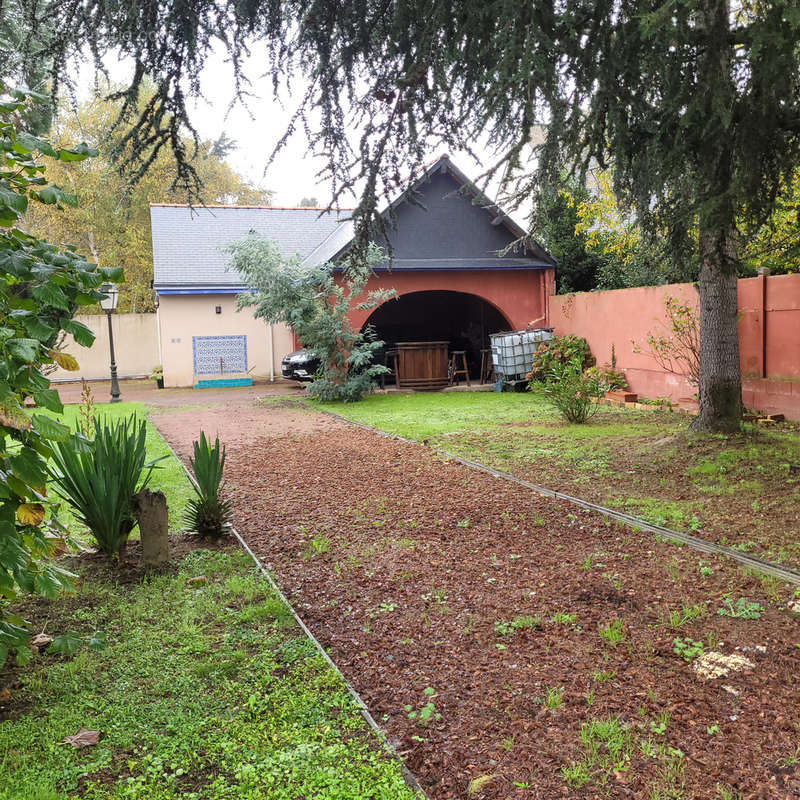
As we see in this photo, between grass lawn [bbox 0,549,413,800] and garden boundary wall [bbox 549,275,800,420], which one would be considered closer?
grass lawn [bbox 0,549,413,800]

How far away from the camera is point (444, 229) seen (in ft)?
58.3

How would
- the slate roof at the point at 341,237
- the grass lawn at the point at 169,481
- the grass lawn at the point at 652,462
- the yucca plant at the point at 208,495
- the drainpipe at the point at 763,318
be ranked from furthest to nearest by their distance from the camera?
the slate roof at the point at 341,237 < the drainpipe at the point at 763,318 < the grass lawn at the point at 169,481 < the grass lawn at the point at 652,462 < the yucca plant at the point at 208,495

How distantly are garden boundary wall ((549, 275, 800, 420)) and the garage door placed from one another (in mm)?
9907

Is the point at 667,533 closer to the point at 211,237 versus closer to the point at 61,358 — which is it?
the point at 61,358

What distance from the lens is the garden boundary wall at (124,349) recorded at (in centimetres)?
2436

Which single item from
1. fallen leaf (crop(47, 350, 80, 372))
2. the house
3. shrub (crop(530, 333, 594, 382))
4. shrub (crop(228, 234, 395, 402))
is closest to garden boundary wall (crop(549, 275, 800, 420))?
shrub (crop(530, 333, 594, 382))

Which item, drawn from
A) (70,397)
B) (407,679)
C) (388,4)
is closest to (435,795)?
(407,679)

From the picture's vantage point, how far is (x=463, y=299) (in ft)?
76.3

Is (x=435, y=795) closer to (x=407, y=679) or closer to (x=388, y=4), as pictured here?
(x=407, y=679)

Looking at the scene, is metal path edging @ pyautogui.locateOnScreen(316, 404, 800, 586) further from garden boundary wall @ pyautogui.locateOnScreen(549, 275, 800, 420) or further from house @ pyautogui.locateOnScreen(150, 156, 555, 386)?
house @ pyautogui.locateOnScreen(150, 156, 555, 386)

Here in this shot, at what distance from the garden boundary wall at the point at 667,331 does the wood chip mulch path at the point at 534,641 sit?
5.44 m

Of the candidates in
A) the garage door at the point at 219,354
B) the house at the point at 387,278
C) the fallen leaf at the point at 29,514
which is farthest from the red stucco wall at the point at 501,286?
the fallen leaf at the point at 29,514

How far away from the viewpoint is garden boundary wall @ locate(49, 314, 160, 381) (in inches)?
959

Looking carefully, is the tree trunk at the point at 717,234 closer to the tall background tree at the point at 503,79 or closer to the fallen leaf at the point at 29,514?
the tall background tree at the point at 503,79
